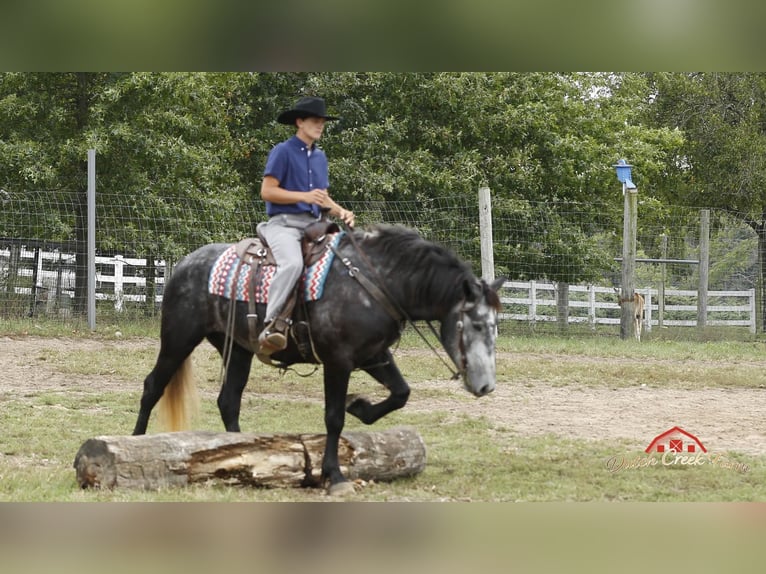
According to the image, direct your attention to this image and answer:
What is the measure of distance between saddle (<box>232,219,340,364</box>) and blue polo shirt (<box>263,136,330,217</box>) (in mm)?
180

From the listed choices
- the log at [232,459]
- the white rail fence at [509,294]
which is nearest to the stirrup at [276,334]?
the log at [232,459]

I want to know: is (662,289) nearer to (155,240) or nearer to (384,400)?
(155,240)

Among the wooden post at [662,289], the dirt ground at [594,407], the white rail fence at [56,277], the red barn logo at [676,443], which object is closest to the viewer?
the red barn logo at [676,443]

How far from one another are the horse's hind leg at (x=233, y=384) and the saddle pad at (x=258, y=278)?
0.51m

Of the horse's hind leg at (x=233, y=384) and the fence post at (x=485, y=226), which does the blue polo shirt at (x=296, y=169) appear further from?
the fence post at (x=485, y=226)

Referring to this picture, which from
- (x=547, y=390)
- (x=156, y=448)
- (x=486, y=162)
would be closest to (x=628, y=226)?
(x=486, y=162)

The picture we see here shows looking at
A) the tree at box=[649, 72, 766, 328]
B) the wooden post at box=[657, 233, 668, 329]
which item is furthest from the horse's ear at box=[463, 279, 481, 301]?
the tree at box=[649, 72, 766, 328]

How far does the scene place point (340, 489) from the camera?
19.8 feet

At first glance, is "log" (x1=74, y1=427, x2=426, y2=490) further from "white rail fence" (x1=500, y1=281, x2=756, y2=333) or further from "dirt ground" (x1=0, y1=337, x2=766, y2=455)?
"white rail fence" (x1=500, y1=281, x2=756, y2=333)

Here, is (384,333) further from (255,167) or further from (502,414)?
(255,167)

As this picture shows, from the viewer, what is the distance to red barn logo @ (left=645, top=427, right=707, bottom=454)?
7.54 m

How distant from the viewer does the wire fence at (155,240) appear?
16438mm

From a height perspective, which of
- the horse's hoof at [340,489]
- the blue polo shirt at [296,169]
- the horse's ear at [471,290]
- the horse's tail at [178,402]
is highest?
the blue polo shirt at [296,169]

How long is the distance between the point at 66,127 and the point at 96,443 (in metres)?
13.6
